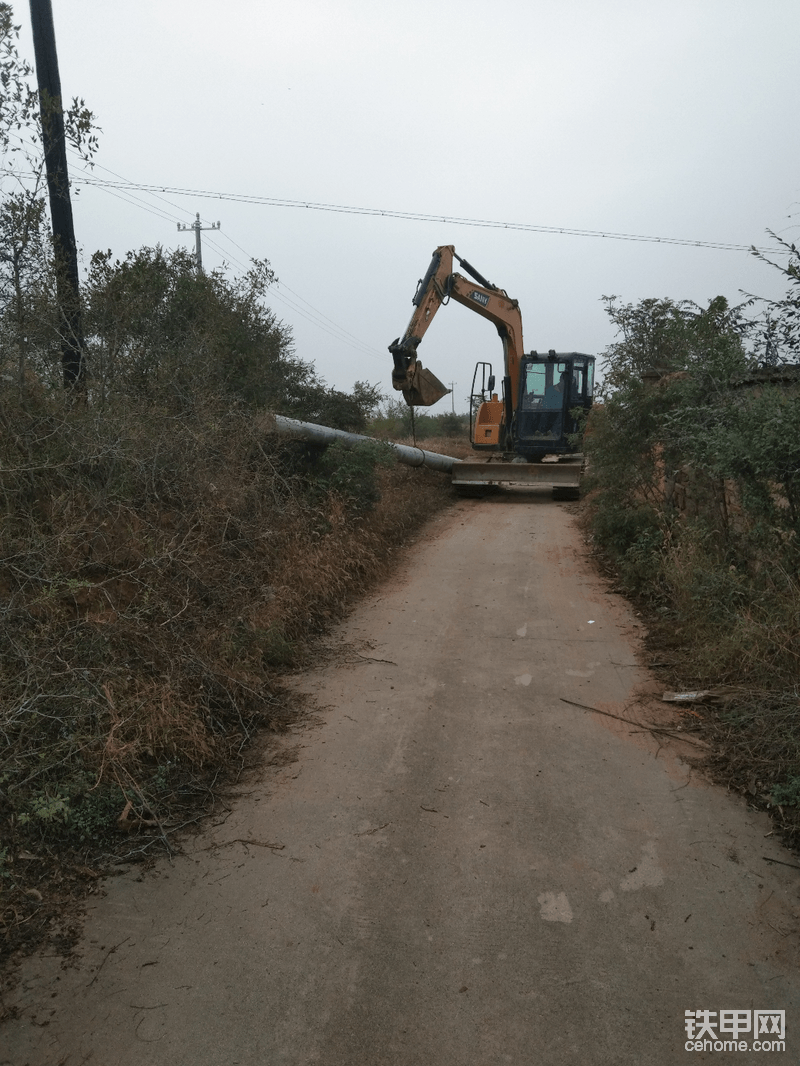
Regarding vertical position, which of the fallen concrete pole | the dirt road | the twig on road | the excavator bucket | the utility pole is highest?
the utility pole

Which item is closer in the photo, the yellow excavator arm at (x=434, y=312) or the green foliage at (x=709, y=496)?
the green foliage at (x=709, y=496)

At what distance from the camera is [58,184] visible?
25.6 ft

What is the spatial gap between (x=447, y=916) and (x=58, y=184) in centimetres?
804

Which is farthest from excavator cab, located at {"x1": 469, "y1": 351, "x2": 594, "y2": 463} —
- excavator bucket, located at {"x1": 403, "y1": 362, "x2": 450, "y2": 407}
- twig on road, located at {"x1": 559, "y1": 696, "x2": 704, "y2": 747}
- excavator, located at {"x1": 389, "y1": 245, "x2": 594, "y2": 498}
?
twig on road, located at {"x1": 559, "y1": 696, "x2": 704, "y2": 747}

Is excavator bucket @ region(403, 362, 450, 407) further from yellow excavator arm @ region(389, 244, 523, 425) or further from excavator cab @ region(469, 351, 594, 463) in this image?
excavator cab @ region(469, 351, 594, 463)

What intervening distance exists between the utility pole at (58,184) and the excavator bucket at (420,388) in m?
7.08

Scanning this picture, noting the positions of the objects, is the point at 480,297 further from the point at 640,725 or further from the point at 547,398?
the point at 640,725

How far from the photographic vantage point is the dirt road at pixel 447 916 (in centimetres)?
273

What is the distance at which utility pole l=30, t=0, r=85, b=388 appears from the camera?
768cm

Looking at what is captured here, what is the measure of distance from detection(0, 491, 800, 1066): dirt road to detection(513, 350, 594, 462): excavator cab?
12617 millimetres

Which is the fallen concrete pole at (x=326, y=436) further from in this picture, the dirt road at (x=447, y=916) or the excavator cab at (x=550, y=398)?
the dirt road at (x=447, y=916)

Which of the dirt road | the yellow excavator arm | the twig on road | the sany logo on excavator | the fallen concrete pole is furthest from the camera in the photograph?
the sany logo on excavator

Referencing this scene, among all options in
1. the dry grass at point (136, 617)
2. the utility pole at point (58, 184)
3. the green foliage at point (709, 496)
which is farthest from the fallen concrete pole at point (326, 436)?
the green foliage at point (709, 496)

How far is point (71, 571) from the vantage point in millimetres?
5500
